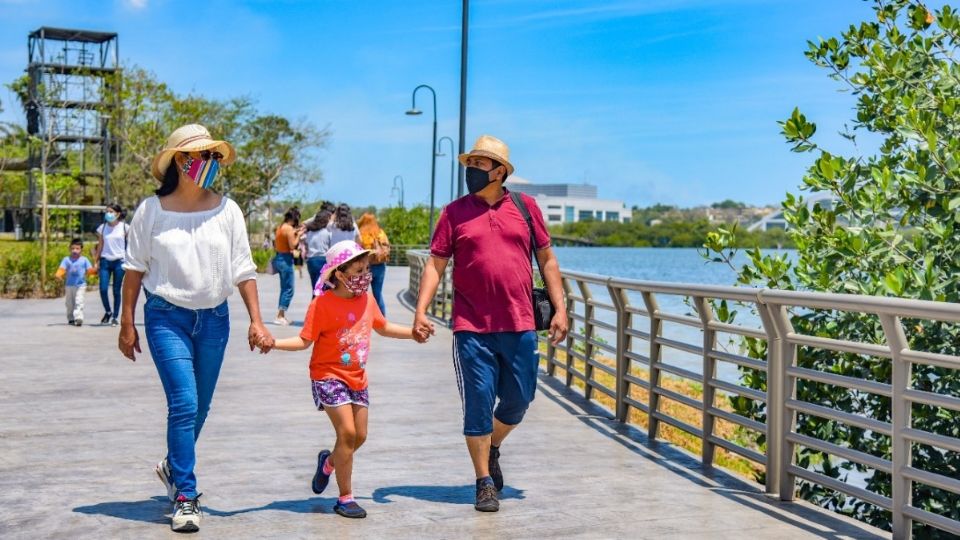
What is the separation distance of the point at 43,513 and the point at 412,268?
79.5 ft

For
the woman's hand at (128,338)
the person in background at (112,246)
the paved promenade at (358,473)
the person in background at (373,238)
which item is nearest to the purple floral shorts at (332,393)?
the paved promenade at (358,473)

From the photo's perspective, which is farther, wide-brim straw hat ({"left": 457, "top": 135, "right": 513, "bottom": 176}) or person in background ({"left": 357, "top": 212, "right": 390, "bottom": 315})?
person in background ({"left": 357, "top": 212, "right": 390, "bottom": 315})

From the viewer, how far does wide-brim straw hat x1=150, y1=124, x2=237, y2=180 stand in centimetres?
624

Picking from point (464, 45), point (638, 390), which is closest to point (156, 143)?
point (464, 45)

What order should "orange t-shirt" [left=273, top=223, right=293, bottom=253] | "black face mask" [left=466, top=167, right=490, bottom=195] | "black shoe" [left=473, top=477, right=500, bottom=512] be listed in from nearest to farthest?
1. "black shoe" [left=473, top=477, right=500, bottom=512]
2. "black face mask" [left=466, top=167, right=490, bottom=195]
3. "orange t-shirt" [left=273, top=223, right=293, bottom=253]

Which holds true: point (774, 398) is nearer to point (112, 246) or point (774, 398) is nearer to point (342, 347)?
point (342, 347)

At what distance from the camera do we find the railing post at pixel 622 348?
10.1m

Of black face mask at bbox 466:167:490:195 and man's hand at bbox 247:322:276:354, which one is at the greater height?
black face mask at bbox 466:167:490:195

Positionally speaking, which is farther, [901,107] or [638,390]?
[638,390]

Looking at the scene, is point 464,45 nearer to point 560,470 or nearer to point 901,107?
point 901,107

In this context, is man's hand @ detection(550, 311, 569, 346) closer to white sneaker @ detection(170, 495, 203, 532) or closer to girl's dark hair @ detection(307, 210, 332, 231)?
white sneaker @ detection(170, 495, 203, 532)

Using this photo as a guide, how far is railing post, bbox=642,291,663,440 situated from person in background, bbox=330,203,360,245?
7.48 meters

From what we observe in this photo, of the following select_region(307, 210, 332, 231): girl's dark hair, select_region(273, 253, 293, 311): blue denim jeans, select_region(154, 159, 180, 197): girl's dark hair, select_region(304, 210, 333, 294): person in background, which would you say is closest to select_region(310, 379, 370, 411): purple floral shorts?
select_region(154, 159, 180, 197): girl's dark hair

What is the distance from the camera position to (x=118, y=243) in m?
18.6
